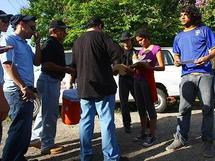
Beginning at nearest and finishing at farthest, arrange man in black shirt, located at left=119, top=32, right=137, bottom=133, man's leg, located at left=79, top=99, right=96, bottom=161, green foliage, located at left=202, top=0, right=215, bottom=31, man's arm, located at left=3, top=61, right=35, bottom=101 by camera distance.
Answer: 1. man's arm, located at left=3, top=61, right=35, bottom=101
2. man's leg, located at left=79, top=99, right=96, bottom=161
3. man in black shirt, located at left=119, top=32, right=137, bottom=133
4. green foliage, located at left=202, top=0, right=215, bottom=31

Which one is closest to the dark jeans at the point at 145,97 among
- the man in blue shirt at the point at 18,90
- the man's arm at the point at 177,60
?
the man's arm at the point at 177,60

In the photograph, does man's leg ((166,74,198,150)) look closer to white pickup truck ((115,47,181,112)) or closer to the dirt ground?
the dirt ground

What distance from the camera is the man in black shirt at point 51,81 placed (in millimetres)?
6406

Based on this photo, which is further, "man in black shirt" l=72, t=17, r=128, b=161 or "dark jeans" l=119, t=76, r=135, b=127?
"dark jeans" l=119, t=76, r=135, b=127

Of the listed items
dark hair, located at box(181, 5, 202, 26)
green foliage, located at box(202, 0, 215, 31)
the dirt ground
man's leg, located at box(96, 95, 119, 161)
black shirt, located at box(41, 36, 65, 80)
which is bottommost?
the dirt ground

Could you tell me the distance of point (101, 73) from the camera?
5426 mm

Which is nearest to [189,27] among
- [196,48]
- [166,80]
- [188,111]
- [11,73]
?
[196,48]

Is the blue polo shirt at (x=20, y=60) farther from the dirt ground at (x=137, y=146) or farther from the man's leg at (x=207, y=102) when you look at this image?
the man's leg at (x=207, y=102)

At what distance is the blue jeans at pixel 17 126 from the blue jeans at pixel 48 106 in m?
0.96

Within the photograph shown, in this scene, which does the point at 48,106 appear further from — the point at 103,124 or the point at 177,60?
the point at 177,60

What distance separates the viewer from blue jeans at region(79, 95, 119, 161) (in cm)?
545

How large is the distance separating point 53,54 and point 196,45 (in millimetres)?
2058

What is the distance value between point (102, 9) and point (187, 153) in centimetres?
828

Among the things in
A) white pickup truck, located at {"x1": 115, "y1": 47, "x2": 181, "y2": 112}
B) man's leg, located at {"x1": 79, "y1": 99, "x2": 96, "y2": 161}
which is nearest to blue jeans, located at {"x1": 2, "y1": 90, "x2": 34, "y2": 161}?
man's leg, located at {"x1": 79, "y1": 99, "x2": 96, "y2": 161}
